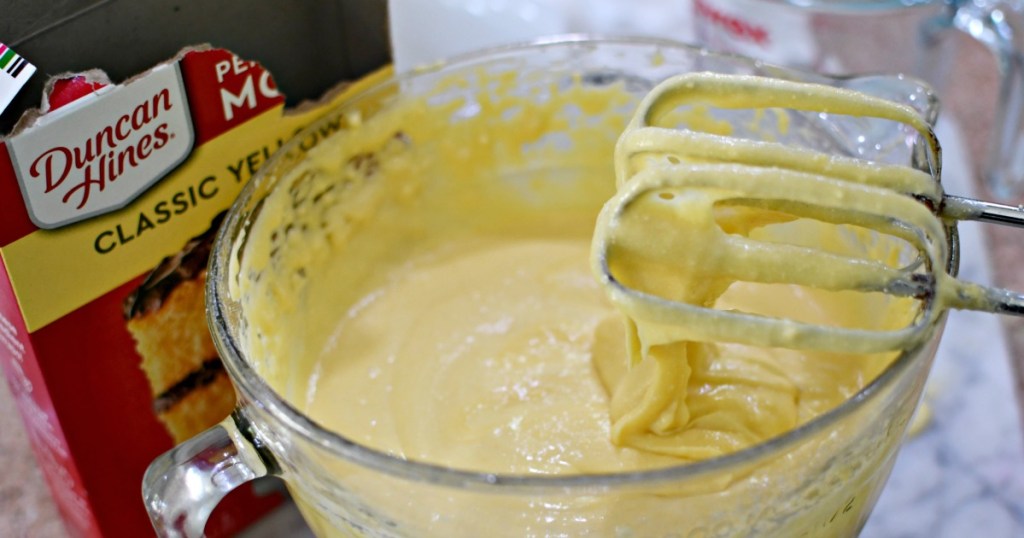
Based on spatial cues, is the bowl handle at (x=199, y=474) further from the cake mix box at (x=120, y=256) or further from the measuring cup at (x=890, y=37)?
the measuring cup at (x=890, y=37)

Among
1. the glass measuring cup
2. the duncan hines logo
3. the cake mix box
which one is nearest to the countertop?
the cake mix box

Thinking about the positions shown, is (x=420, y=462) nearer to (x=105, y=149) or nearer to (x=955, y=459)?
(x=105, y=149)

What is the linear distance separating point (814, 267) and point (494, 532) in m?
0.24

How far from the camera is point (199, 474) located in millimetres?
635

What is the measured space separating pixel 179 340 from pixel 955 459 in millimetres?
660

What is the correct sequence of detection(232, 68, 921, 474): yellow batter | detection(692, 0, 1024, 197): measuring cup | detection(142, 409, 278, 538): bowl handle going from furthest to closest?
detection(692, 0, 1024, 197): measuring cup → detection(232, 68, 921, 474): yellow batter → detection(142, 409, 278, 538): bowl handle

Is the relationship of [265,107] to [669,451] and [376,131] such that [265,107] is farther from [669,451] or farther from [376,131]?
[669,451]

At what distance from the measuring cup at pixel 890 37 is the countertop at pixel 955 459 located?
0.44 ft

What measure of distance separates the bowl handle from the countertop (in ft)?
0.86

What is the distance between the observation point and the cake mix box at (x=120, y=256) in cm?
64

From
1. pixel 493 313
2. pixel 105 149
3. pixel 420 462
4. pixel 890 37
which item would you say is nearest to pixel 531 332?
pixel 493 313

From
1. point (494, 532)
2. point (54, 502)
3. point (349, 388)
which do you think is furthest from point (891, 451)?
point (54, 502)

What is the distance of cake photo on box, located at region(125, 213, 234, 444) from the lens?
2.45 ft

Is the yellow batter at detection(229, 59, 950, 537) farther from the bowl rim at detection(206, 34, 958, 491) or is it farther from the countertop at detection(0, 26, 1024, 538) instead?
the countertop at detection(0, 26, 1024, 538)
